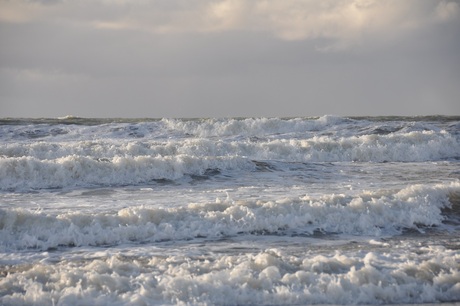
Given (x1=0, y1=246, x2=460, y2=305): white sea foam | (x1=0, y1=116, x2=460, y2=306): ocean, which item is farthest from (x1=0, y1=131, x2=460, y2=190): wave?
(x1=0, y1=246, x2=460, y2=305): white sea foam

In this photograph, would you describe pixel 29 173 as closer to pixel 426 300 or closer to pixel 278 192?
pixel 278 192

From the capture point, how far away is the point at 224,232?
36.4ft

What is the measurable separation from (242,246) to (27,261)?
10.9 feet

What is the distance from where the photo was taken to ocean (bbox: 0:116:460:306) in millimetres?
7988

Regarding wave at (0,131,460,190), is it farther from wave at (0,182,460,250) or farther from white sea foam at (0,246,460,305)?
white sea foam at (0,246,460,305)

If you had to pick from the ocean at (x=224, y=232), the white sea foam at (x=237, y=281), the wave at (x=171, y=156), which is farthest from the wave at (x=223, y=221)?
the wave at (x=171, y=156)

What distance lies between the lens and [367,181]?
17.2 meters

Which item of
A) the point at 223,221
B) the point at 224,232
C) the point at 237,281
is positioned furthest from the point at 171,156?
the point at 237,281

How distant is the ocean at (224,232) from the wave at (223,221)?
29 millimetres

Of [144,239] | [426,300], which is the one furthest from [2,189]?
[426,300]

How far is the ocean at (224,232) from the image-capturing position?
7.99 m

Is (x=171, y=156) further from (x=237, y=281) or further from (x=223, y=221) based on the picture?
(x=237, y=281)

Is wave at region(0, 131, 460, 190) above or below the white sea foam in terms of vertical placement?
above

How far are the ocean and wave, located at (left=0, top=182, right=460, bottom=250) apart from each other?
29 mm
